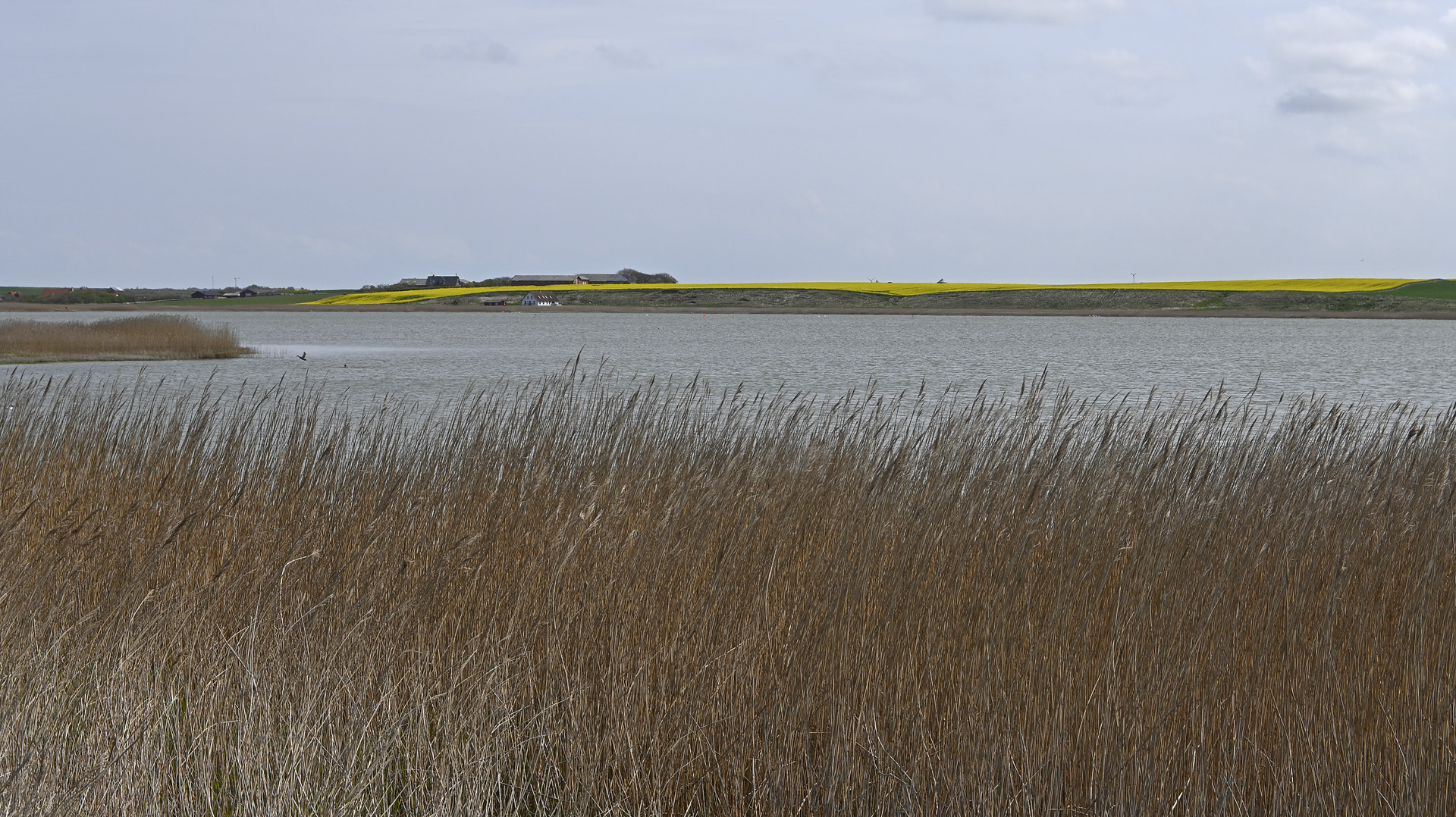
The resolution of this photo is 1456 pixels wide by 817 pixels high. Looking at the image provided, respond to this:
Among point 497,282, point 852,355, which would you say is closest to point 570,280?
point 497,282

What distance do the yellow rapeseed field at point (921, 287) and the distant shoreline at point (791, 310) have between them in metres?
2.00

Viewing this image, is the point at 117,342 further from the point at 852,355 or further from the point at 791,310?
the point at 791,310

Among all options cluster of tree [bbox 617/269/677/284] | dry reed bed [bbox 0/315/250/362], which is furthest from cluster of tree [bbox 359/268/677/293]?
dry reed bed [bbox 0/315/250/362]

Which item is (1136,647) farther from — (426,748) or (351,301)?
(351,301)

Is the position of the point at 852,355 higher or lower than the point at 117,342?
lower

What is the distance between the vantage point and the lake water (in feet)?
98.7

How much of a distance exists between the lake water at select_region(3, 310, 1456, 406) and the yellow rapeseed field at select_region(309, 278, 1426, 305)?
9.63 feet

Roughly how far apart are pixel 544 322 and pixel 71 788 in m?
90.2

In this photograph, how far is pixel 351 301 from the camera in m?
99.3

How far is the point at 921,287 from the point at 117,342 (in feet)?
219

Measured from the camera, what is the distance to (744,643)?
4.24 meters

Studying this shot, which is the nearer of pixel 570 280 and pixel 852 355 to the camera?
pixel 852 355

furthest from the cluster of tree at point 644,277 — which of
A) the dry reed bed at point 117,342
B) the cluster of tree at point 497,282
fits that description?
the dry reed bed at point 117,342

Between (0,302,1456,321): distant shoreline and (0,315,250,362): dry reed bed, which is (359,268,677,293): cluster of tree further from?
(0,315,250,362): dry reed bed
